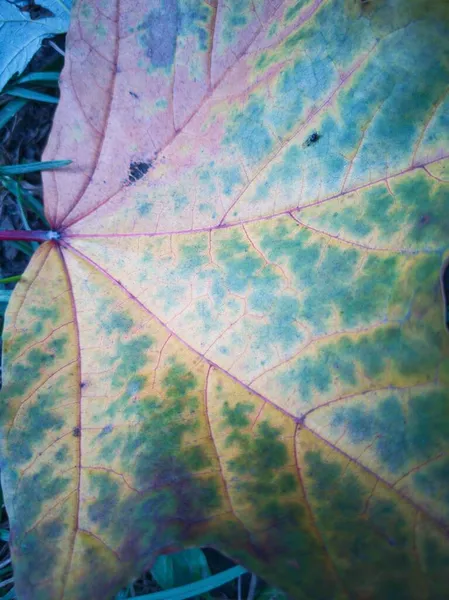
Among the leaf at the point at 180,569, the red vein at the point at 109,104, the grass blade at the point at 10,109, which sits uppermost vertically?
the grass blade at the point at 10,109

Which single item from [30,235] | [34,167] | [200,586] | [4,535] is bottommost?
[200,586]

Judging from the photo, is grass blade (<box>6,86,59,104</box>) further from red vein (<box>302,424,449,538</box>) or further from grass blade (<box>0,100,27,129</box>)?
red vein (<box>302,424,449,538</box>)

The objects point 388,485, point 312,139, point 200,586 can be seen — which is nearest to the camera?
point 388,485

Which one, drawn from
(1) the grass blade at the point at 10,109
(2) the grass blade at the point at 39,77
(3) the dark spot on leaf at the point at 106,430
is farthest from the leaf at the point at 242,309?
(1) the grass blade at the point at 10,109

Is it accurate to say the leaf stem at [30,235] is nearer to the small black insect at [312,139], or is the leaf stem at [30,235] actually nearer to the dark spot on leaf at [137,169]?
the dark spot on leaf at [137,169]

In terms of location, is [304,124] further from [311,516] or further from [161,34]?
[311,516]

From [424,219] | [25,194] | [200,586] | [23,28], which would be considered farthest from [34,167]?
[200,586]
